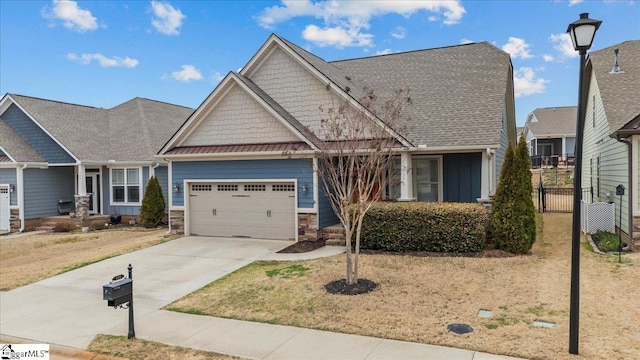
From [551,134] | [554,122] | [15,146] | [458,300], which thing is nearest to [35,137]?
[15,146]

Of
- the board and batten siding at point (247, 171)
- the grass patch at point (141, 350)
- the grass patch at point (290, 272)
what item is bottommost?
the grass patch at point (141, 350)

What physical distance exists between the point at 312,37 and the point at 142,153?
48.9 ft

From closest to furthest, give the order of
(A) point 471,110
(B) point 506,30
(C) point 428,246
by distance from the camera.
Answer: (C) point 428,246, (A) point 471,110, (B) point 506,30

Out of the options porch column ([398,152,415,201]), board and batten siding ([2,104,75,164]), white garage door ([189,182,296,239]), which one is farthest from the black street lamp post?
board and batten siding ([2,104,75,164])

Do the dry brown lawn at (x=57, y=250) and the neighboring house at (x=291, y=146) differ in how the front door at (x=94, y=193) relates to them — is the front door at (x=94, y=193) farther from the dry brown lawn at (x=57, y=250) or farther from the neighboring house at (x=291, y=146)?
the neighboring house at (x=291, y=146)

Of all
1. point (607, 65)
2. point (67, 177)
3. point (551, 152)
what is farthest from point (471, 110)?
point (551, 152)

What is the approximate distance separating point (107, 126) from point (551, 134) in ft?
113

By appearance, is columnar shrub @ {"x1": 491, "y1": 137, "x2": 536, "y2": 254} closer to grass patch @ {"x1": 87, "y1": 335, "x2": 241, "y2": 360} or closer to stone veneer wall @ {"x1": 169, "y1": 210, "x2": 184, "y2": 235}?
grass patch @ {"x1": 87, "y1": 335, "x2": 241, "y2": 360}

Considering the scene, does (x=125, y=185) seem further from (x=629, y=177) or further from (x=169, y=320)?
(x=629, y=177)

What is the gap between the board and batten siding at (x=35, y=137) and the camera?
20.0m

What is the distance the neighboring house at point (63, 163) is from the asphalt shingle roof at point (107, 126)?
0.15 ft

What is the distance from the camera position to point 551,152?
1489 inches

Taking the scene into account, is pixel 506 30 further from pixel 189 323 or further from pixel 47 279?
pixel 47 279

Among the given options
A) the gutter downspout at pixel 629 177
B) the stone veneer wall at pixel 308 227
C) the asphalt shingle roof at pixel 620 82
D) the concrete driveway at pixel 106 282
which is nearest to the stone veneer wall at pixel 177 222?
the concrete driveway at pixel 106 282
